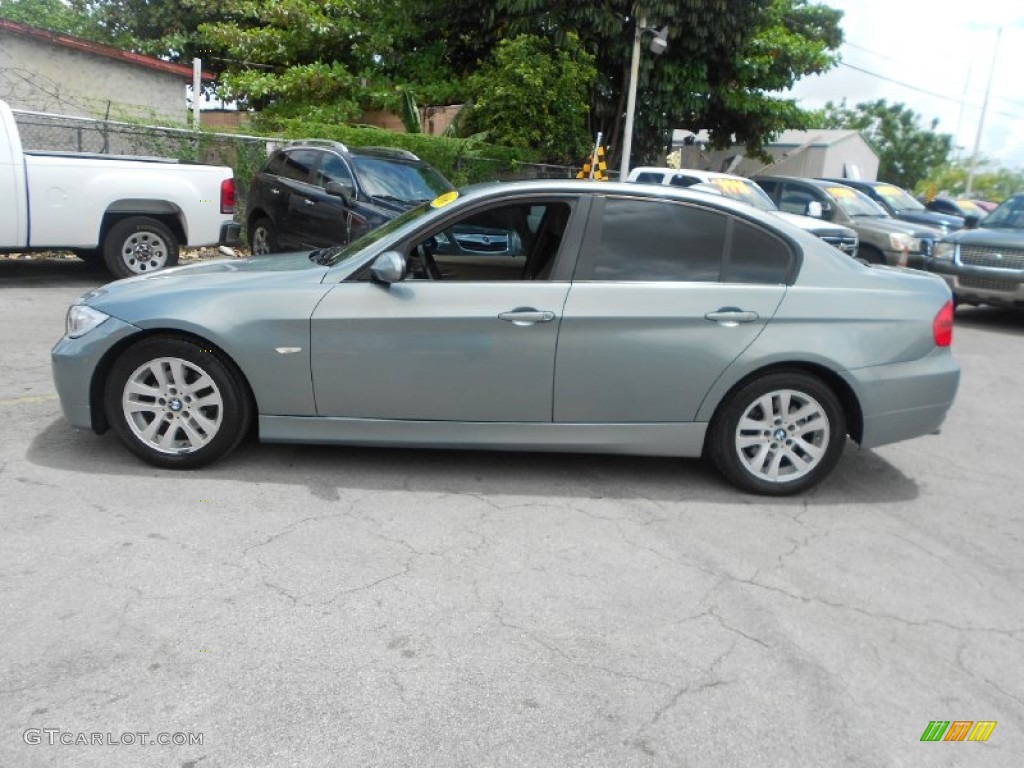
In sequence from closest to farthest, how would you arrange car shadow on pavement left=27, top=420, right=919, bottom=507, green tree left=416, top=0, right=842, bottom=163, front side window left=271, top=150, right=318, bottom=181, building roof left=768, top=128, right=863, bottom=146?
car shadow on pavement left=27, top=420, right=919, bottom=507, front side window left=271, top=150, right=318, bottom=181, green tree left=416, top=0, right=842, bottom=163, building roof left=768, top=128, right=863, bottom=146

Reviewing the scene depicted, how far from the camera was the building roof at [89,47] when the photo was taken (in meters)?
16.6

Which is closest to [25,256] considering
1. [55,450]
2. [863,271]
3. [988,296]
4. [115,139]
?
[115,139]

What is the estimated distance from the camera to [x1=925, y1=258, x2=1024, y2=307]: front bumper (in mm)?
11000

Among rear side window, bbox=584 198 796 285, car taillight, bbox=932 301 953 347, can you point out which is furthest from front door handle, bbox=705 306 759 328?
car taillight, bbox=932 301 953 347

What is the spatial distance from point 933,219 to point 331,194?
1149cm

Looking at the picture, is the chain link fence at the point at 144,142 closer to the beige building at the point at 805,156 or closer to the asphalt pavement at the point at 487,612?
the asphalt pavement at the point at 487,612

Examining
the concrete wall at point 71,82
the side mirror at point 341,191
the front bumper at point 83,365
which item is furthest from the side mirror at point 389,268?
the concrete wall at point 71,82

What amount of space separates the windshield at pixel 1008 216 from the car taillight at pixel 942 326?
8.46m

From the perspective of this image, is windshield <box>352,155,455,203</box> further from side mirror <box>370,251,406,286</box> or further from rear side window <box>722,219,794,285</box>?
rear side window <box>722,219,794,285</box>

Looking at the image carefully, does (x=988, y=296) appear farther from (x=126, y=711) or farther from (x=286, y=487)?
(x=126, y=711)

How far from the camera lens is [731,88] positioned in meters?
21.7

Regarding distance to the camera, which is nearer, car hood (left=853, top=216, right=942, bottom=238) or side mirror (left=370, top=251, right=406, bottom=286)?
side mirror (left=370, top=251, right=406, bottom=286)

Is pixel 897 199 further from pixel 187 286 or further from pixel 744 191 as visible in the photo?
pixel 187 286

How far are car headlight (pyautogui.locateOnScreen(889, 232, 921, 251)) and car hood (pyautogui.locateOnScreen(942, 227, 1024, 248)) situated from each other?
3.49 feet
